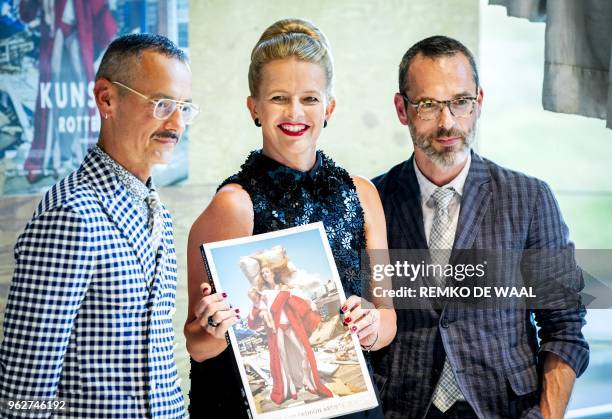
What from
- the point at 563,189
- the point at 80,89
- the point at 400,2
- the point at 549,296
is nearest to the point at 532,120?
the point at 563,189

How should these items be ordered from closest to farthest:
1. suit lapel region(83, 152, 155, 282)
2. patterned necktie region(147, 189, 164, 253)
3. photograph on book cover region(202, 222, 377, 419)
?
suit lapel region(83, 152, 155, 282)
patterned necktie region(147, 189, 164, 253)
photograph on book cover region(202, 222, 377, 419)

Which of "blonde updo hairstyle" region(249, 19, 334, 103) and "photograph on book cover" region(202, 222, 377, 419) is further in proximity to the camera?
"blonde updo hairstyle" region(249, 19, 334, 103)

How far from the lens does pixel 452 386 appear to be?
8.11 ft

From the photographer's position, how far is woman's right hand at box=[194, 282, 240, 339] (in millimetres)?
1976

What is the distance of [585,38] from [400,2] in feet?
5.46

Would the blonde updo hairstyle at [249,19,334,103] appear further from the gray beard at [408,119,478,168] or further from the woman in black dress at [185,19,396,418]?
the gray beard at [408,119,478,168]

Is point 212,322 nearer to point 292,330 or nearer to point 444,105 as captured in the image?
point 292,330

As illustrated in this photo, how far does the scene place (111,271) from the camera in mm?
1783

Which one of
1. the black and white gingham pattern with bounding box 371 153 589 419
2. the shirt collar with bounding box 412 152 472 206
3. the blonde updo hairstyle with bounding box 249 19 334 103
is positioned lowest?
the black and white gingham pattern with bounding box 371 153 589 419

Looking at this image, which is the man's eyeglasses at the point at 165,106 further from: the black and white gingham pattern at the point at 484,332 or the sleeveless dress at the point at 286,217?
the black and white gingham pattern at the point at 484,332

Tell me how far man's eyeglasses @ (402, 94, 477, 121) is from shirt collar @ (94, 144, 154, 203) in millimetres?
878

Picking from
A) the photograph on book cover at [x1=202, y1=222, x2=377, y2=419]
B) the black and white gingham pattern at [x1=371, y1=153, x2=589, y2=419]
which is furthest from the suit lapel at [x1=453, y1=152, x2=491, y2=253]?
the photograph on book cover at [x1=202, y1=222, x2=377, y2=419]

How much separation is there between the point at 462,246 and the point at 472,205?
13 centimetres

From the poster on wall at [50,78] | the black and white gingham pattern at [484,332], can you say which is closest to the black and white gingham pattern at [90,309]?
the black and white gingham pattern at [484,332]
